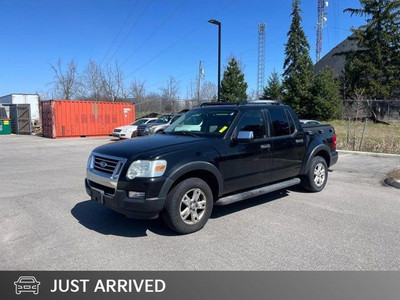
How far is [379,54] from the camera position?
28.1m

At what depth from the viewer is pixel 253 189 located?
16.9 feet

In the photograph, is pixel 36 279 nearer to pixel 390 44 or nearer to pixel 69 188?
pixel 69 188

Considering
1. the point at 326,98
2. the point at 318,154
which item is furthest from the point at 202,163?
the point at 326,98

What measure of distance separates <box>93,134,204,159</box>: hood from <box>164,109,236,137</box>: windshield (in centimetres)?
31

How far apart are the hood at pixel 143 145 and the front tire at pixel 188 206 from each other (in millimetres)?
599

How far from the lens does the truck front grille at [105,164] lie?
4.18 meters

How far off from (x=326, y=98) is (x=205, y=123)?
23387mm

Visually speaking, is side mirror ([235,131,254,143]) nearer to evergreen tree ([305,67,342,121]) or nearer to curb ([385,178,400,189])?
curb ([385,178,400,189])

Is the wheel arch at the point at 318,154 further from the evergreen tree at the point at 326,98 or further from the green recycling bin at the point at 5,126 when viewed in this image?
the green recycling bin at the point at 5,126

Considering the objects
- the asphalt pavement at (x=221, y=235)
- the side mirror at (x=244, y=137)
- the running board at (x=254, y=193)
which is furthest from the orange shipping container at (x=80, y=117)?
the side mirror at (x=244, y=137)

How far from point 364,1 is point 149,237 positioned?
33553 millimetres

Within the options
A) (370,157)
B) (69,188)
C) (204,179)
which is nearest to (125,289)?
(204,179)

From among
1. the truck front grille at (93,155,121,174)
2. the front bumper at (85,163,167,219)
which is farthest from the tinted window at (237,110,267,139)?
the truck front grille at (93,155,121,174)

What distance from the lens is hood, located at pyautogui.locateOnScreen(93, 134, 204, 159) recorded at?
4.17 m
